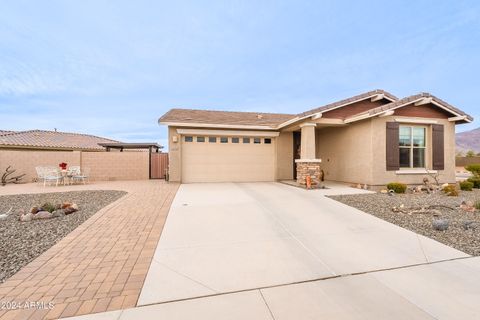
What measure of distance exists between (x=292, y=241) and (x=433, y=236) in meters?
2.89

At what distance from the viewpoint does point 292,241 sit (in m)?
4.12

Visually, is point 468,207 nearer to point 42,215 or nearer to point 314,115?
point 314,115

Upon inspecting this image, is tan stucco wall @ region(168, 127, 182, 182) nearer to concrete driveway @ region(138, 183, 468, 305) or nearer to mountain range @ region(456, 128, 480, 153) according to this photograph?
concrete driveway @ region(138, 183, 468, 305)

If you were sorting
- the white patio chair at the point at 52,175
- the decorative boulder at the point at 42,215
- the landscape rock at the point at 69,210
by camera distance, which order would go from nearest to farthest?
the decorative boulder at the point at 42,215
the landscape rock at the point at 69,210
the white patio chair at the point at 52,175

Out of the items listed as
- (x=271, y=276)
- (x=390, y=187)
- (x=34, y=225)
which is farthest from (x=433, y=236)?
(x=34, y=225)

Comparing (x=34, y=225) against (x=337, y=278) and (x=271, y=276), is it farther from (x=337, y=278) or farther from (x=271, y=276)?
(x=337, y=278)

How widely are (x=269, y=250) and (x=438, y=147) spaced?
11.3 metres

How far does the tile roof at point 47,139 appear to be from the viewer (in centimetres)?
1875

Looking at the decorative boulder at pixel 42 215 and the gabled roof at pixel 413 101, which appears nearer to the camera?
the decorative boulder at pixel 42 215

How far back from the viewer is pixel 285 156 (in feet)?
43.8

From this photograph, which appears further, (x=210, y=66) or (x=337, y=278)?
(x=210, y=66)

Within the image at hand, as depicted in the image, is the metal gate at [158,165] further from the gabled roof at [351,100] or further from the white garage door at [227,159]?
the gabled roof at [351,100]

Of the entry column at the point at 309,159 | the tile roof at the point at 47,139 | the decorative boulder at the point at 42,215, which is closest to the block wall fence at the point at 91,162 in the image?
the tile roof at the point at 47,139

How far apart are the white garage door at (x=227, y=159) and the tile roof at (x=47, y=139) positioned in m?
14.7
